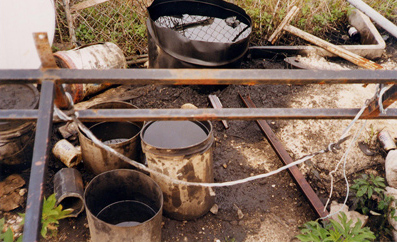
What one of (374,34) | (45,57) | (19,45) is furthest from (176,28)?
(374,34)

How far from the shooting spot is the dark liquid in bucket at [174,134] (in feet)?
9.10

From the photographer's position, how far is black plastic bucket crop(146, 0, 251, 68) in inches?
140

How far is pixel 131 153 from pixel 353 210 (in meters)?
2.32

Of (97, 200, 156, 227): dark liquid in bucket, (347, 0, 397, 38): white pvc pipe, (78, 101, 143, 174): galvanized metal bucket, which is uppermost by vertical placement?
(347, 0, 397, 38): white pvc pipe

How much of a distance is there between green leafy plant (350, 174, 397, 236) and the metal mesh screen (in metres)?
2.38

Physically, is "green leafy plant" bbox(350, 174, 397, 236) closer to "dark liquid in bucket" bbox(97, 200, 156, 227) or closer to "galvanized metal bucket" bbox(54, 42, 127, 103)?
"dark liquid in bucket" bbox(97, 200, 156, 227)

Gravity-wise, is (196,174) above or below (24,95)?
below

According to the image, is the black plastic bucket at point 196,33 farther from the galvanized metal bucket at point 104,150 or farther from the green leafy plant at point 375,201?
the green leafy plant at point 375,201

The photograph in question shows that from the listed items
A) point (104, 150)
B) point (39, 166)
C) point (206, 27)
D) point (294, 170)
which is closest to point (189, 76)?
point (39, 166)

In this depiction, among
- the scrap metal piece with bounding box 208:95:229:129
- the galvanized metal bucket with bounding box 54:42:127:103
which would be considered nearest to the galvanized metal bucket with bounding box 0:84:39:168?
the galvanized metal bucket with bounding box 54:42:127:103

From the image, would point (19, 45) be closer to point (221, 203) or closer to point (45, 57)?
point (45, 57)

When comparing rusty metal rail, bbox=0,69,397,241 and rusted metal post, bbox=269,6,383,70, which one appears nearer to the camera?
rusty metal rail, bbox=0,69,397,241

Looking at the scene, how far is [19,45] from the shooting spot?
11.0ft

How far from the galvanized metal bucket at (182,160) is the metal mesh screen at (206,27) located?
5.55 feet
